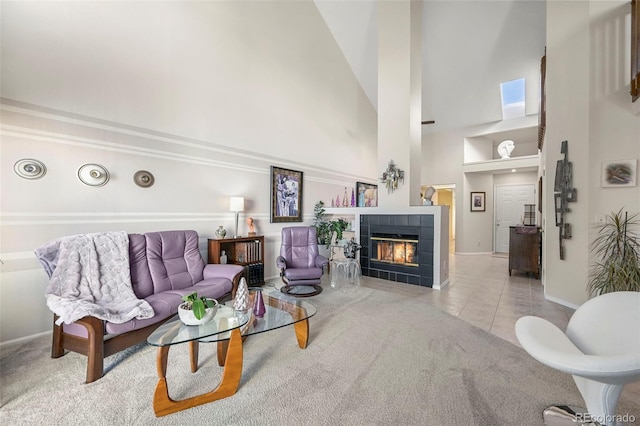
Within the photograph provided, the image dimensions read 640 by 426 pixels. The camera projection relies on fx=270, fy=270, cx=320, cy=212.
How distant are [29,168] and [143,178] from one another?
93 centimetres

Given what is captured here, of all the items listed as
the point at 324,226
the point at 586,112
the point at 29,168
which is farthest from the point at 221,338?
the point at 586,112

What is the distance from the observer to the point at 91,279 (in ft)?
7.89

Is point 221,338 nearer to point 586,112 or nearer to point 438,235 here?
point 438,235

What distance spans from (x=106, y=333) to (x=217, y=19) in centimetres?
414

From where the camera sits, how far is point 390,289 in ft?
13.9

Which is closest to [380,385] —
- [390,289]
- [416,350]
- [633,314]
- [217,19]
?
[416,350]

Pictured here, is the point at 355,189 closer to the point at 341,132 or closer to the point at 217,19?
the point at 341,132

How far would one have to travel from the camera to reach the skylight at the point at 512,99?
6.63m

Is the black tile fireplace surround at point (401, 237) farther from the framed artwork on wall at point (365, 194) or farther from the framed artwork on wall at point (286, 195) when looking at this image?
the framed artwork on wall at point (365, 194)

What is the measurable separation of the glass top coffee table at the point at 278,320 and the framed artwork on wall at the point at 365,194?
15.2ft

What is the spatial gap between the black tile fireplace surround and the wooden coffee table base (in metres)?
3.34

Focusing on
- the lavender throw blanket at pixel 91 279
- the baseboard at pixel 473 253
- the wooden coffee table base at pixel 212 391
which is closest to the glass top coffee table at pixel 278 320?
the wooden coffee table base at pixel 212 391

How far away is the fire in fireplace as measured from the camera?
453 cm

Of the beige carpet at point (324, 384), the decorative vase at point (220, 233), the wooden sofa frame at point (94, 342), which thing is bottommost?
the beige carpet at point (324, 384)
